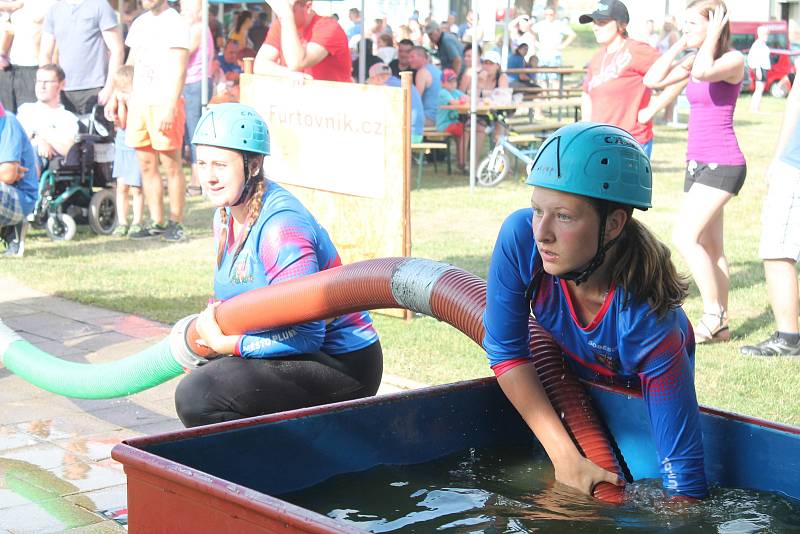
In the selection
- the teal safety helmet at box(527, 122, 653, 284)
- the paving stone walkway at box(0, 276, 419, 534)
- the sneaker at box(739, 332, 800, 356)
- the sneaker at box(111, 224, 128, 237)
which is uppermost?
the teal safety helmet at box(527, 122, 653, 284)

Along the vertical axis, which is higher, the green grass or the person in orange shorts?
the person in orange shorts

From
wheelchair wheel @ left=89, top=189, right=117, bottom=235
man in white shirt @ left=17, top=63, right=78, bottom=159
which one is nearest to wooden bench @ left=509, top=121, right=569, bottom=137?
wheelchair wheel @ left=89, top=189, right=117, bottom=235

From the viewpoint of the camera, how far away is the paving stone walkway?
15.2ft

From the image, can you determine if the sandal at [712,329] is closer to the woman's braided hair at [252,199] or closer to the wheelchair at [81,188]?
the woman's braided hair at [252,199]

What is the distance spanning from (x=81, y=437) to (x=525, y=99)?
1801 centimetres

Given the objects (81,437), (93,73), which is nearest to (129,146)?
(93,73)

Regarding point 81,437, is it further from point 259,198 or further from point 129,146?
point 129,146

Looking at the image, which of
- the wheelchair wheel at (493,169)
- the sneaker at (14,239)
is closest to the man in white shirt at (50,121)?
the sneaker at (14,239)

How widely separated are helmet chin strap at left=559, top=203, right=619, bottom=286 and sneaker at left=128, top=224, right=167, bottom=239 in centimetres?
882

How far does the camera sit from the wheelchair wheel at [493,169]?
1580 centimetres

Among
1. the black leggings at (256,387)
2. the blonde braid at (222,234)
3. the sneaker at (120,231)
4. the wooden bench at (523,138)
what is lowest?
the sneaker at (120,231)

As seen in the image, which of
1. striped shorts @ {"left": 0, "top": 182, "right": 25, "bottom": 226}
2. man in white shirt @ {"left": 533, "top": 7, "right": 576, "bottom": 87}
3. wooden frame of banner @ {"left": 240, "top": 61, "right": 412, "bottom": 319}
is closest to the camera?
wooden frame of banner @ {"left": 240, "top": 61, "right": 412, "bottom": 319}

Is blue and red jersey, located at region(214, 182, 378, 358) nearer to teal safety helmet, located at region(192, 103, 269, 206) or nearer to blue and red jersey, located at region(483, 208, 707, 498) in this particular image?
teal safety helmet, located at region(192, 103, 269, 206)

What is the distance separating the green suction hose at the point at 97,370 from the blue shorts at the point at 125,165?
5.58m
